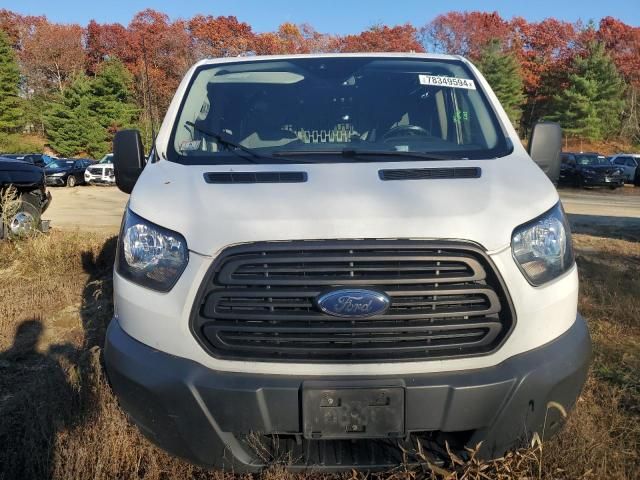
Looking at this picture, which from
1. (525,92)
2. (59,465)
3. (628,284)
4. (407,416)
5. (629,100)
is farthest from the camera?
(525,92)

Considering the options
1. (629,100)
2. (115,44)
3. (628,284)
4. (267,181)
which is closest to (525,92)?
(629,100)

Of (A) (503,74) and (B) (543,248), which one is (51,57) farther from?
(B) (543,248)

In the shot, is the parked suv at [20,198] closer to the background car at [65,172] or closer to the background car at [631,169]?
the background car at [65,172]

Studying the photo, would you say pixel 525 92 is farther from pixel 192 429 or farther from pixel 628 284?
pixel 192 429

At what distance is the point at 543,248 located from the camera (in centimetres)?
238

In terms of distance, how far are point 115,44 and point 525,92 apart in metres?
47.4

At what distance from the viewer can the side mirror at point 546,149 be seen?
10.7ft

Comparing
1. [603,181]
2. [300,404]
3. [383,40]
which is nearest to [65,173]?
[603,181]

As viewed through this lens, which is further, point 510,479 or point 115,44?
point 115,44

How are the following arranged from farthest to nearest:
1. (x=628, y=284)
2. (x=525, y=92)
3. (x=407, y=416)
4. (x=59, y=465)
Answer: (x=525, y=92) → (x=628, y=284) → (x=59, y=465) → (x=407, y=416)

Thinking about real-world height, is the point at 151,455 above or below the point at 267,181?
below

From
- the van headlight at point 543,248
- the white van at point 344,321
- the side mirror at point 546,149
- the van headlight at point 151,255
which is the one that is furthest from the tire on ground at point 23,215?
the van headlight at point 543,248

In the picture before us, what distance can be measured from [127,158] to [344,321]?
1884 mm

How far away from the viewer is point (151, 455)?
2566mm
